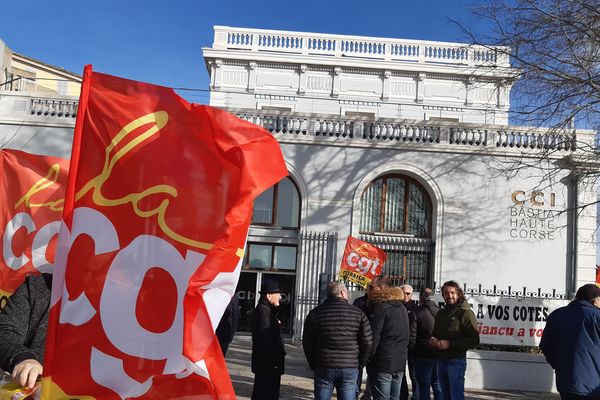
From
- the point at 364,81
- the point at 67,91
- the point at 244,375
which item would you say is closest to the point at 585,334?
the point at 244,375

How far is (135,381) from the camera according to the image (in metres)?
3.23

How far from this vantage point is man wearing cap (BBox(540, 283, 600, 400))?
17.6 feet

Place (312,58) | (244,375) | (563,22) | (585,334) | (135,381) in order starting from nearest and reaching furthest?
(135,381), (585,334), (563,22), (244,375), (312,58)

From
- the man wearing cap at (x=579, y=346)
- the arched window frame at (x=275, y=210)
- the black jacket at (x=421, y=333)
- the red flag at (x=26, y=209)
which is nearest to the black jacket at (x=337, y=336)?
the man wearing cap at (x=579, y=346)

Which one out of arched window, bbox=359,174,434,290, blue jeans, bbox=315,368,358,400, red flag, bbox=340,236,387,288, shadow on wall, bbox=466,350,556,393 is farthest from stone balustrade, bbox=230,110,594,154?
blue jeans, bbox=315,368,358,400

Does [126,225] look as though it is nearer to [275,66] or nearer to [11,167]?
[11,167]

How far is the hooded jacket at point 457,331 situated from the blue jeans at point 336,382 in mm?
1524

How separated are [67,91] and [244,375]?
23824 mm

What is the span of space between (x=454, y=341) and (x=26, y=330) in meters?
5.29

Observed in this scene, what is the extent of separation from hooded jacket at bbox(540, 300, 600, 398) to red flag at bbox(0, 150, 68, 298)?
176 inches

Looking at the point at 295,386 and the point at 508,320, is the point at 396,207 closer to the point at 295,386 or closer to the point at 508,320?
the point at 508,320

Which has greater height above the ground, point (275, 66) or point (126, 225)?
point (275, 66)

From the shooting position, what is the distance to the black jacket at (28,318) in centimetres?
323

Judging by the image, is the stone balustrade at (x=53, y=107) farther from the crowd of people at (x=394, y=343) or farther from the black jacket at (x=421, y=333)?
the black jacket at (x=421, y=333)
